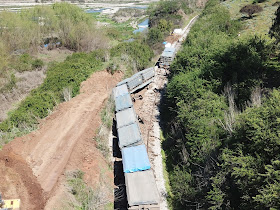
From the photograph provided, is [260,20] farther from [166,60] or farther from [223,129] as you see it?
[223,129]

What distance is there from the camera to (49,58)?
44.3m

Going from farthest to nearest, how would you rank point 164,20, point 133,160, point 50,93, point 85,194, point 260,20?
1. point 164,20
2. point 260,20
3. point 50,93
4. point 133,160
5. point 85,194

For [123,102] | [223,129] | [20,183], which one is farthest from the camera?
[123,102]

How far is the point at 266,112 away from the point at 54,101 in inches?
834

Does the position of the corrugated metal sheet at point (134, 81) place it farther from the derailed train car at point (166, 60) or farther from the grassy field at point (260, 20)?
the grassy field at point (260, 20)

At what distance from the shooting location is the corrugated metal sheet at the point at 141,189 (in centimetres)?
1401

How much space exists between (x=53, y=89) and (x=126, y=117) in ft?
36.4

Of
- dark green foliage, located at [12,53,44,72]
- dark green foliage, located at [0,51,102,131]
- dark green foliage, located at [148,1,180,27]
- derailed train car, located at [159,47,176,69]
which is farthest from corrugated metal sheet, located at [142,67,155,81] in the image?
dark green foliage, located at [148,1,180,27]

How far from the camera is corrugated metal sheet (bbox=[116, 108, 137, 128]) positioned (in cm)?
2100

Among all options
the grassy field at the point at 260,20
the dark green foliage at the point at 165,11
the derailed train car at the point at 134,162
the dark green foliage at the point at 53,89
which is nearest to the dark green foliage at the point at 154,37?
the grassy field at the point at 260,20

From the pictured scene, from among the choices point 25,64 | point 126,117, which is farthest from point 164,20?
point 126,117

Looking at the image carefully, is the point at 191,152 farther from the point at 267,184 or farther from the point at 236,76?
the point at 236,76

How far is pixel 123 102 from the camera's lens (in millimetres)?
24141

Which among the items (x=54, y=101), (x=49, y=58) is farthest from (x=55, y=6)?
A: (x=54, y=101)
